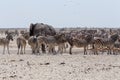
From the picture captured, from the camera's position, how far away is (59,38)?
30547 mm

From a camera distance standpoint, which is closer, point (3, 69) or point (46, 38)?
point (3, 69)

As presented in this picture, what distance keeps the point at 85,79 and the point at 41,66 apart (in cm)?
466

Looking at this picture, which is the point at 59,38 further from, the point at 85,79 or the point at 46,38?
the point at 85,79

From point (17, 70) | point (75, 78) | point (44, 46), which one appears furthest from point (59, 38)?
point (75, 78)

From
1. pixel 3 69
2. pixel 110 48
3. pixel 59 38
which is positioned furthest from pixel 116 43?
pixel 3 69

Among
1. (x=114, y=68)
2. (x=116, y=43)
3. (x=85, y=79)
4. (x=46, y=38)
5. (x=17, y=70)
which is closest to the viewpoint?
(x=85, y=79)

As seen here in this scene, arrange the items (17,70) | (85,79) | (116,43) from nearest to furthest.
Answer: (85,79)
(17,70)
(116,43)

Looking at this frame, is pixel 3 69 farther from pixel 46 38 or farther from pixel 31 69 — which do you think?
pixel 46 38

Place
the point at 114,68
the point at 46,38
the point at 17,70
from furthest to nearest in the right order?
1. the point at 46,38
2. the point at 114,68
3. the point at 17,70

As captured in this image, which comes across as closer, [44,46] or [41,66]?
[41,66]

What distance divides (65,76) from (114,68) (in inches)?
150

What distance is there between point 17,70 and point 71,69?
2.51 m

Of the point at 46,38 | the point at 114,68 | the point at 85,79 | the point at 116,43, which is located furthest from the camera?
the point at 116,43

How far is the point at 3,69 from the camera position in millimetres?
18250
